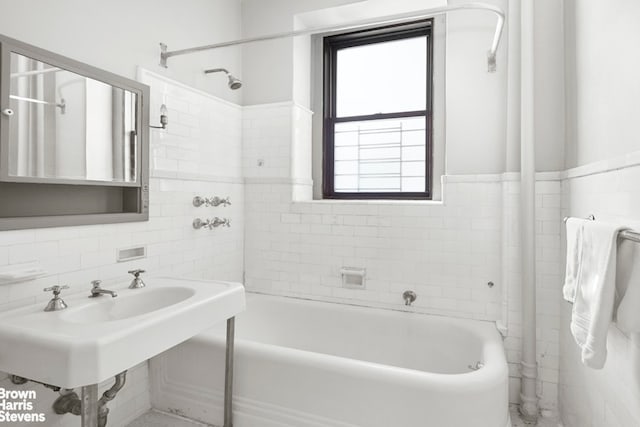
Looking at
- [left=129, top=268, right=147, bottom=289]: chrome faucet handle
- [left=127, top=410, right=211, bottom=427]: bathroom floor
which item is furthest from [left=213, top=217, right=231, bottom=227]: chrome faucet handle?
[left=127, top=410, right=211, bottom=427]: bathroom floor

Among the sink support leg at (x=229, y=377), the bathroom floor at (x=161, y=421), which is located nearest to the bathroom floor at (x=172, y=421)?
the bathroom floor at (x=161, y=421)

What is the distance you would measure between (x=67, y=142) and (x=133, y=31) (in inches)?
31.8

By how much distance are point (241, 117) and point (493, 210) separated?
6.66ft

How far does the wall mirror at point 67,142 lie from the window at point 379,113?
5.30 ft

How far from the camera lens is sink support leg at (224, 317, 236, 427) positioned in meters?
1.84

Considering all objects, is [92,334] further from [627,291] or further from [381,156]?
[381,156]

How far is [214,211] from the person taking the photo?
2.70 meters

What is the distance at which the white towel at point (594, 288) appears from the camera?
3.48ft

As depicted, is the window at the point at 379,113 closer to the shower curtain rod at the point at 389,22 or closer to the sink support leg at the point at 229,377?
the shower curtain rod at the point at 389,22

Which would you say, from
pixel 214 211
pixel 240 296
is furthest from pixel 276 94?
pixel 240 296

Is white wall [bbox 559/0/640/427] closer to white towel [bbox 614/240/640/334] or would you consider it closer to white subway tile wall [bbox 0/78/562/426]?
white towel [bbox 614/240/640/334]

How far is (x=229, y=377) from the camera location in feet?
6.16

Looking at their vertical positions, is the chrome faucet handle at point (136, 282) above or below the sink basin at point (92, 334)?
above

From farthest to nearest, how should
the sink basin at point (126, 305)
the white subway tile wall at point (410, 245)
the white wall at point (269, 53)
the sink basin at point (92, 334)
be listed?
1. the white wall at point (269, 53)
2. the white subway tile wall at point (410, 245)
3. the sink basin at point (126, 305)
4. the sink basin at point (92, 334)
